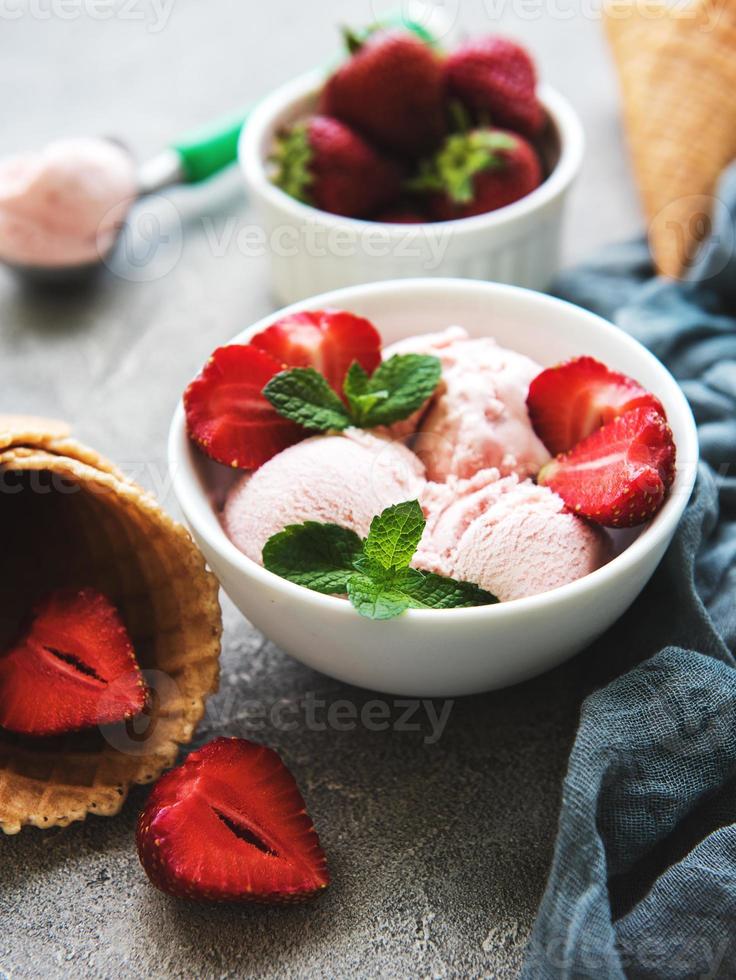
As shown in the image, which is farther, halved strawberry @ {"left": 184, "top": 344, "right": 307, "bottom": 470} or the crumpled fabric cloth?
halved strawberry @ {"left": 184, "top": 344, "right": 307, "bottom": 470}

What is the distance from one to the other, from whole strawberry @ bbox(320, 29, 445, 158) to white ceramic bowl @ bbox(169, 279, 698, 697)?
0.56 meters

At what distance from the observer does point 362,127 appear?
5.34 feet

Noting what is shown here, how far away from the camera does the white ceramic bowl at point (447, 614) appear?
943 millimetres

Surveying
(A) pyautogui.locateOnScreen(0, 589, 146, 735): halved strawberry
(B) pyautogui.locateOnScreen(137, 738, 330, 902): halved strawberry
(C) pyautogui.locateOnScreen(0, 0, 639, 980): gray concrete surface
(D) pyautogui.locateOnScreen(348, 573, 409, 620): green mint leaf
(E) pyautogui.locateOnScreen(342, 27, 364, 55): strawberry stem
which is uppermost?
(E) pyautogui.locateOnScreen(342, 27, 364, 55): strawberry stem

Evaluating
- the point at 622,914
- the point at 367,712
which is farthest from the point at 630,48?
the point at 622,914

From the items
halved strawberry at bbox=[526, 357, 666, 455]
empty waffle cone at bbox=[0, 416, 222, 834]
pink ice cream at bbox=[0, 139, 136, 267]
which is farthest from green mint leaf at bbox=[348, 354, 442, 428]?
pink ice cream at bbox=[0, 139, 136, 267]

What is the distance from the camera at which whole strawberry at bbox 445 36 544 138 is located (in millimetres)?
1602

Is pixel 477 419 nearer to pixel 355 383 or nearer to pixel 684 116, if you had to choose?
pixel 355 383

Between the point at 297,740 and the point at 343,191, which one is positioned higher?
the point at 343,191

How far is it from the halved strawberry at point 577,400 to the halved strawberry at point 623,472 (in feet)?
0.07

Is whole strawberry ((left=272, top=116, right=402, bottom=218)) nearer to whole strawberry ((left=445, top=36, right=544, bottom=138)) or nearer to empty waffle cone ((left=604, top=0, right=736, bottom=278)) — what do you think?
whole strawberry ((left=445, top=36, right=544, bottom=138))

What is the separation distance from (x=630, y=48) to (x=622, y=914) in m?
1.43

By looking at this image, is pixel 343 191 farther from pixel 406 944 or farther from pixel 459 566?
pixel 406 944

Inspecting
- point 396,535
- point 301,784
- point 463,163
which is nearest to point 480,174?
point 463,163
